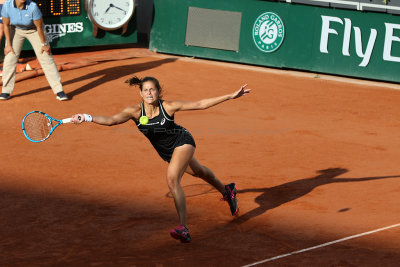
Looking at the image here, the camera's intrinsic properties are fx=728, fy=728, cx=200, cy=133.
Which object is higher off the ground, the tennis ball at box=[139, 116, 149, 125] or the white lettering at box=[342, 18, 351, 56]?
the white lettering at box=[342, 18, 351, 56]

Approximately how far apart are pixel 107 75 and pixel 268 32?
14.0 feet

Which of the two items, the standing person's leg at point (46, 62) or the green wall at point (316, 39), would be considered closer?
the standing person's leg at point (46, 62)

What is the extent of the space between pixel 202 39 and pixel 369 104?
520cm

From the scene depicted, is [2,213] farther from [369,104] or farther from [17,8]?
[369,104]

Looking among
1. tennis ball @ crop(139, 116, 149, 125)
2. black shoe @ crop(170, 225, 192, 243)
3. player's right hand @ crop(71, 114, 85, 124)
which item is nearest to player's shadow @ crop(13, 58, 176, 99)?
tennis ball @ crop(139, 116, 149, 125)

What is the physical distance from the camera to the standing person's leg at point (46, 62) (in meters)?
14.6

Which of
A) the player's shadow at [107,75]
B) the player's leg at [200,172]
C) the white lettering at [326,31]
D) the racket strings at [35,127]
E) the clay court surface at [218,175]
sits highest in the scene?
the white lettering at [326,31]

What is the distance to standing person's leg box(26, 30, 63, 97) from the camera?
1465cm

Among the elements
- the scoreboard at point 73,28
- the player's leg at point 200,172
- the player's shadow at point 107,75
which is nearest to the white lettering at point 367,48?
the player's shadow at point 107,75


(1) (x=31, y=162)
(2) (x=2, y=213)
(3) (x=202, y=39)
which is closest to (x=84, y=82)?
(3) (x=202, y=39)

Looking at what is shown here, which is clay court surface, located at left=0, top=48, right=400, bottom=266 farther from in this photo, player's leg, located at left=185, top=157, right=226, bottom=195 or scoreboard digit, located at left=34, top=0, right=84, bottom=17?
scoreboard digit, located at left=34, top=0, right=84, bottom=17

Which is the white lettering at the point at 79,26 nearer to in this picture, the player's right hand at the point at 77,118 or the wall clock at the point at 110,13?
the wall clock at the point at 110,13

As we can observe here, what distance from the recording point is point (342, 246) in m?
8.30

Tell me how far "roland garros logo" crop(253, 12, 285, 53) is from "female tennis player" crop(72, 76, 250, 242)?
1009cm
